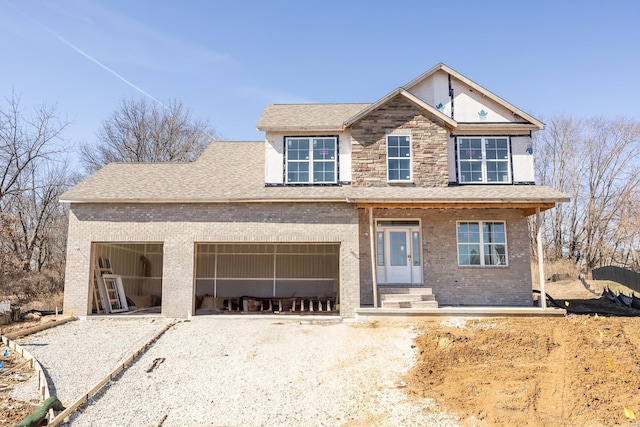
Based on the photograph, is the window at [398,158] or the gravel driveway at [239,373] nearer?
the gravel driveway at [239,373]

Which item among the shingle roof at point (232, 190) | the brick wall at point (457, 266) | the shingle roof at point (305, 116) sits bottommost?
the brick wall at point (457, 266)

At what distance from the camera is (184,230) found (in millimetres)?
14836

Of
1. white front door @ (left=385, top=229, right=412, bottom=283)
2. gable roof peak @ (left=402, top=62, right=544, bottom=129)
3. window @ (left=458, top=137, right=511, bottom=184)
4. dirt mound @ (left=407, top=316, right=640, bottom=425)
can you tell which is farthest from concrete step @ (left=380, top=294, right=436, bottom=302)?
gable roof peak @ (left=402, top=62, right=544, bottom=129)

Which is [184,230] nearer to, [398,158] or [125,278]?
[125,278]

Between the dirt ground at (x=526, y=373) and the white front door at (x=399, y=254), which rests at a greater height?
the white front door at (x=399, y=254)

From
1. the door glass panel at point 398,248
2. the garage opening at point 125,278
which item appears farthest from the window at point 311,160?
the garage opening at point 125,278

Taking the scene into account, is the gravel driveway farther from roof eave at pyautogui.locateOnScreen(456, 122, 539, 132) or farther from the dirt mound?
roof eave at pyautogui.locateOnScreen(456, 122, 539, 132)

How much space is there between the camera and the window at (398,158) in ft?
51.8

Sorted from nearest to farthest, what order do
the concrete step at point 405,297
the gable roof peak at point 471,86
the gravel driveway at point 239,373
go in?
the gravel driveway at point 239,373
the concrete step at point 405,297
the gable roof peak at point 471,86

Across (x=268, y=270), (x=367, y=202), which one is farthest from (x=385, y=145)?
(x=268, y=270)

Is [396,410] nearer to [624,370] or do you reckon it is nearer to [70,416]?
[624,370]

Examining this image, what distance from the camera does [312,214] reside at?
14797 millimetres

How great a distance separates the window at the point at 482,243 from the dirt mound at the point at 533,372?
377cm

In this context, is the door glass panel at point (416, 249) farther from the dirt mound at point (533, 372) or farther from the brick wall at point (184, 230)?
the dirt mound at point (533, 372)
